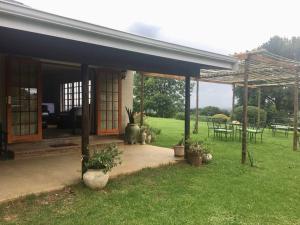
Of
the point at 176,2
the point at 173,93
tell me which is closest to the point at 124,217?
the point at 176,2

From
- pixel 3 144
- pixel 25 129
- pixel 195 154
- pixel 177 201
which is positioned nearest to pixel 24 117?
pixel 25 129

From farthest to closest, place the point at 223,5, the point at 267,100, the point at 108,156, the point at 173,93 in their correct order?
the point at 173,93 → the point at 267,100 → the point at 223,5 → the point at 108,156

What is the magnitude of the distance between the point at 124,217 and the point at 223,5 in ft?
42.3

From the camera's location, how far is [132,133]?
881 centimetres

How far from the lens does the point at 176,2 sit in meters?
15.4

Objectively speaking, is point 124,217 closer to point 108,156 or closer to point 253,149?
point 108,156

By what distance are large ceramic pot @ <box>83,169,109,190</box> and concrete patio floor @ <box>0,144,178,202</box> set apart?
38 cm

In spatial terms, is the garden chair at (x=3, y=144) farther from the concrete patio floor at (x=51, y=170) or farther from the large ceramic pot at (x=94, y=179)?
the large ceramic pot at (x=94, y=179)

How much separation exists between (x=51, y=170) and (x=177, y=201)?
2.57 metres

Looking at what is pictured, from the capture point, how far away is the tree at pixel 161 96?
25984mm

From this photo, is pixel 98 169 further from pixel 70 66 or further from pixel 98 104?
pixel 70 66

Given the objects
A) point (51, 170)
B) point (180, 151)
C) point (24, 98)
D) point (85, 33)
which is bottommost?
point (51, 170)

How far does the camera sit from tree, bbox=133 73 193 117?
25984mm

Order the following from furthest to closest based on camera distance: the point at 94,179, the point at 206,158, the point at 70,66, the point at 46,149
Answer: the point at 70,66 < the point at 46,149 < the point at 206,158 < the point at 94,179
